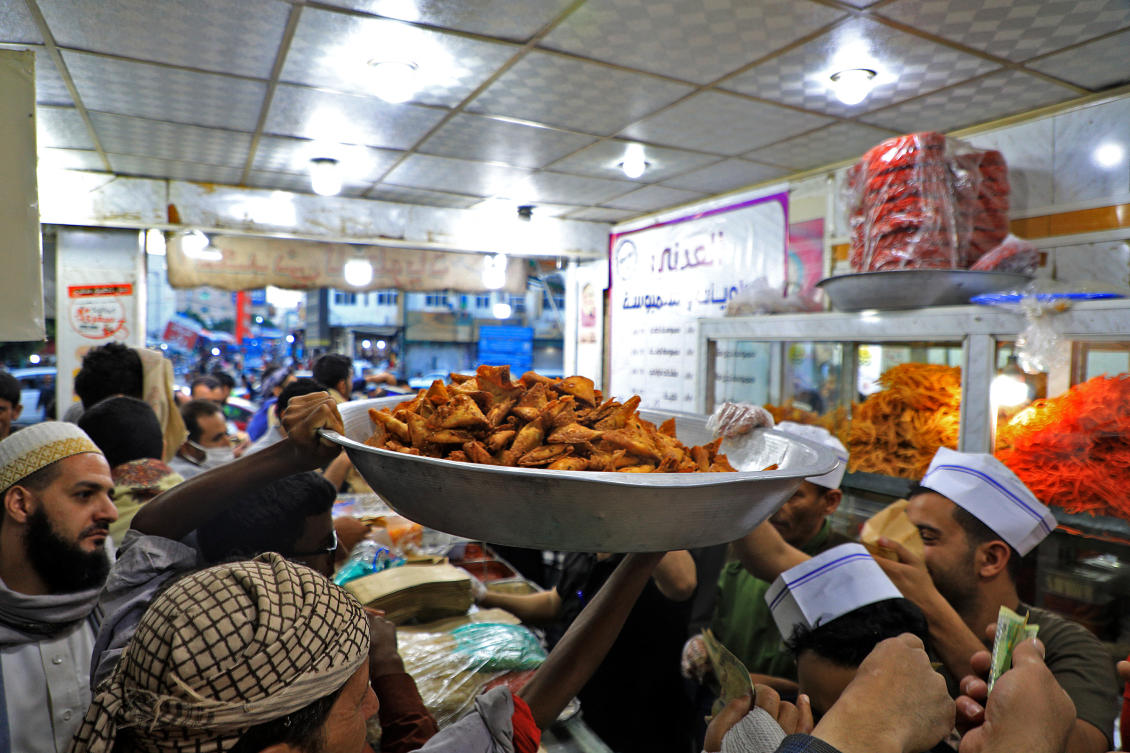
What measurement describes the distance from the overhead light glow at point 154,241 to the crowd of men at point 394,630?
3.43 metres

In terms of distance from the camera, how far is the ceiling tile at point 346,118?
3.32 m

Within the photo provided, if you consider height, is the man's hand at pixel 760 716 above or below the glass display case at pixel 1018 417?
below

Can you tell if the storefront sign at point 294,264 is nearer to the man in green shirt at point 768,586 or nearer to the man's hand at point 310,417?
the man in green shirt at point 768,586

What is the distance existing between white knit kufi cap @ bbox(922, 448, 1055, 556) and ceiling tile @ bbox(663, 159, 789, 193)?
3004 millimetres

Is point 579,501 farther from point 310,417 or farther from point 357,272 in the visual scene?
point 357,272

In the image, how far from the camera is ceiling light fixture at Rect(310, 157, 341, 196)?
14.8ft

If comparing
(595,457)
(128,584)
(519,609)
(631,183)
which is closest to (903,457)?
(519,609)

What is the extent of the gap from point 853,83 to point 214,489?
2.97 m

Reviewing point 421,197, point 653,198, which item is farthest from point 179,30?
point 653,198

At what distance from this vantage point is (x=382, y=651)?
56.1 inches

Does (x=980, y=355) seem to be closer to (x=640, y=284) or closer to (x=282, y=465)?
(x=282, y=465)

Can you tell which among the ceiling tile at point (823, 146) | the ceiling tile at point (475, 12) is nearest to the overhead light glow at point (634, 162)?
the ceiling tile at point (823, 146)

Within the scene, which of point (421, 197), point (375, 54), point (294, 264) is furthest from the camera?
point (294, 264)

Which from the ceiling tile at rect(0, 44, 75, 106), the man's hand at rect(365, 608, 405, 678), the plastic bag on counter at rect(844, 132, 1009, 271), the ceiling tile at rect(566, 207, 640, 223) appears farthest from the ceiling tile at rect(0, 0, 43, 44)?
the ceiling tile at rect(566, 207, 640, 223)
